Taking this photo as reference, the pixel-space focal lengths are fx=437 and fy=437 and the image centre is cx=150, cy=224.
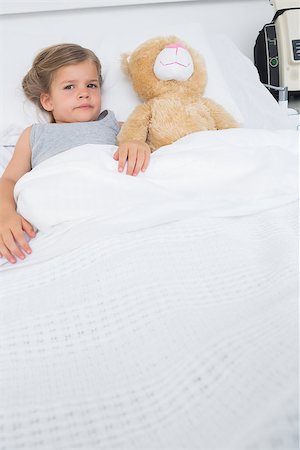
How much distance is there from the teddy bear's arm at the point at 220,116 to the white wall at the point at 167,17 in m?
0.81

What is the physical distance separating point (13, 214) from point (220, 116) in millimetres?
628

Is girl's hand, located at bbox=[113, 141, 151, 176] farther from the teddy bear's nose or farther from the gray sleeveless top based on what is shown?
the teddy bear's nose

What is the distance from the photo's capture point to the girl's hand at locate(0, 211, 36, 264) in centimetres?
76

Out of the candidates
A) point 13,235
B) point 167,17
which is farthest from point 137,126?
point 167,17

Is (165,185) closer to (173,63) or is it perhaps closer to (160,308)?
(160,308)

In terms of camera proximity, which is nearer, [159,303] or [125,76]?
[159,303]

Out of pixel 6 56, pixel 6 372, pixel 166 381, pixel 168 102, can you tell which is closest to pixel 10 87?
pixel 6 56

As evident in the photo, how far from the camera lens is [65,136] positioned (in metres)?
1.17

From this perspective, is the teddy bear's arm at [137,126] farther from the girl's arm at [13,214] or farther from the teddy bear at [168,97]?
the girl's arm at [13,214]

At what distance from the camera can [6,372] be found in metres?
0.49

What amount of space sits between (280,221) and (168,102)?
0.55m

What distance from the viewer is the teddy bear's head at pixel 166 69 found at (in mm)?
1158

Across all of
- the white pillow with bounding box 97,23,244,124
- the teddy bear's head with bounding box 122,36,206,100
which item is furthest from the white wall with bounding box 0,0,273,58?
the teddy bear's head with bounding box 122,36,206,100

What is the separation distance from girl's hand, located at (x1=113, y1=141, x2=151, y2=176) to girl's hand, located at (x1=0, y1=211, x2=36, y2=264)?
0.70 ft
